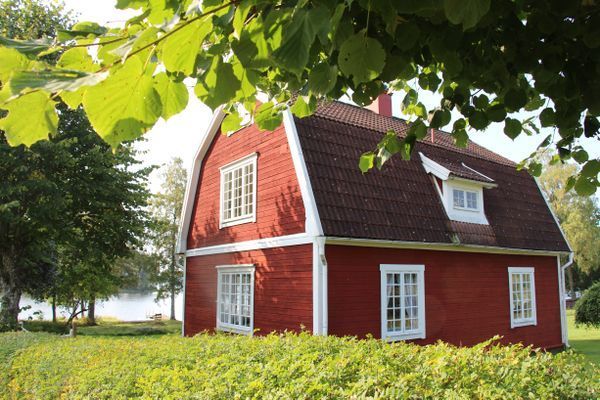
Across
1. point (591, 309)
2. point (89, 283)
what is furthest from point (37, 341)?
point (591, 309)

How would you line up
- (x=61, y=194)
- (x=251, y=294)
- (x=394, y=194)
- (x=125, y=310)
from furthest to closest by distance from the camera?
(x=125, y=310) < (x=61, y=194) < (x=251, y=294) < (x=394, y=194)

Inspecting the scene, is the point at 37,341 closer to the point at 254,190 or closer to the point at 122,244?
the point at 254,190

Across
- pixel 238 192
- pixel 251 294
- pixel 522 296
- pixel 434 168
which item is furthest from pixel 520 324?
pixel 238 192

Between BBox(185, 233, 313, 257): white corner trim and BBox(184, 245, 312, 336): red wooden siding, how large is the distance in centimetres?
12

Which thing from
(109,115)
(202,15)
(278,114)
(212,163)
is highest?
(212,163)

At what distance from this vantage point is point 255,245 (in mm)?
12547

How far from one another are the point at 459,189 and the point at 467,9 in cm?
1280

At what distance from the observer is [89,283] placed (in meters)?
24.6

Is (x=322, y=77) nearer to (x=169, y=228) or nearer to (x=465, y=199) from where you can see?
(x=465, y=199)

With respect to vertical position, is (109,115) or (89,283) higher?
(109,115)

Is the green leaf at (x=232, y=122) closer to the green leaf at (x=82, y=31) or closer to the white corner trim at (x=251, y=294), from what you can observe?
the green leaf at (x=82, y=31)

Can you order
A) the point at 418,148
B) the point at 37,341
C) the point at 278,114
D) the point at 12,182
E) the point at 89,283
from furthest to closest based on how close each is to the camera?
1. the point at 89,283
2. the point at 12,182
3. the point at 418,148
4. the point at 37,341
5. the point at 278,114

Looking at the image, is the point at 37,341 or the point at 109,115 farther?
the point at 37,341

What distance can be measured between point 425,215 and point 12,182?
14.9 metres
